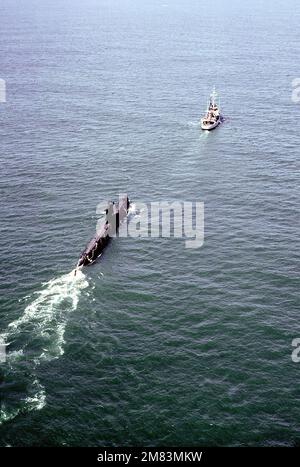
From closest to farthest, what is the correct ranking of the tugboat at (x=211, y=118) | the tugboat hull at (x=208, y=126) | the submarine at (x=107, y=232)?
the submarine at (x=107, y=232) → the tugboat hull at (x=208, y=126) → the tugboat at (x=211, y=118)

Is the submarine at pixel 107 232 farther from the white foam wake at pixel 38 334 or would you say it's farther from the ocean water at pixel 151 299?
the white foam wake at pixel 38 334

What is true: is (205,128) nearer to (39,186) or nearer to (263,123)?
(263,123)

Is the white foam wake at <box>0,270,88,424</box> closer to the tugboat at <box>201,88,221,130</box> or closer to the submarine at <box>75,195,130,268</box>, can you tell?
the submarine at <box>75,195,130,268</box>

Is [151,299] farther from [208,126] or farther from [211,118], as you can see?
[211,118]

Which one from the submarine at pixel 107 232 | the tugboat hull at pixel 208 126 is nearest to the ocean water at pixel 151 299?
the submarine at pixel 107 232

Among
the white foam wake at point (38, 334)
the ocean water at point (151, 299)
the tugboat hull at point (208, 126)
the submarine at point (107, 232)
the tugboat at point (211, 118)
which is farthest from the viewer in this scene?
the tugboat at point (211, 118)

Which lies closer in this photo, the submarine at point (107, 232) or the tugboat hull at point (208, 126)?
the submarine at point (107, 232)

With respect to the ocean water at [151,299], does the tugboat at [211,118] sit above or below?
above

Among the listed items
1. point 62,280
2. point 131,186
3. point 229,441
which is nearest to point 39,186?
point 131,186

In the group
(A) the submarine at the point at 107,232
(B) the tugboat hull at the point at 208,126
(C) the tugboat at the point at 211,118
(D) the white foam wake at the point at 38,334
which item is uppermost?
(C) the tugboat at the point at 211,118
